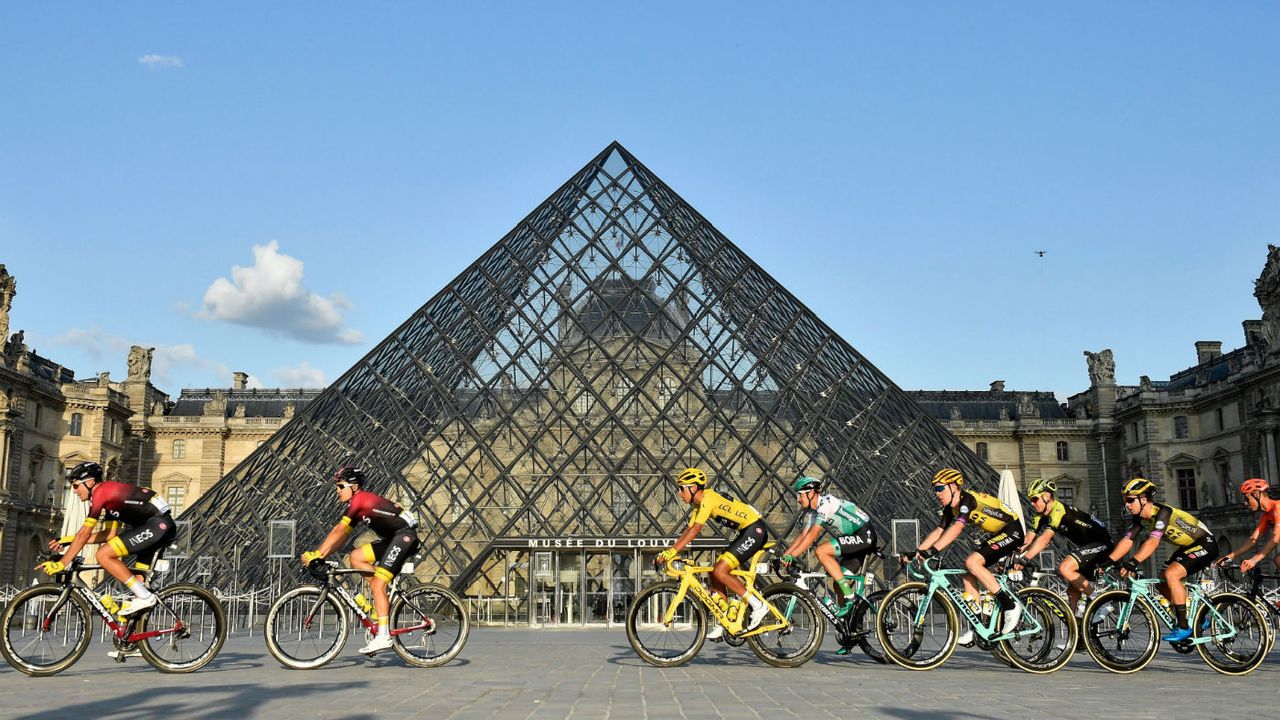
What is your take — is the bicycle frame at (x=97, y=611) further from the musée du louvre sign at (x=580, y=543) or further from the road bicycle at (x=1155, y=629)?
the musée du louvre sign at (x=580, y=543)

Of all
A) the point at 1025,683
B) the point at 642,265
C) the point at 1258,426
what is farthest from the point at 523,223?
the point at 1258,426

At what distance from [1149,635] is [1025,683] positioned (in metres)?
1.81

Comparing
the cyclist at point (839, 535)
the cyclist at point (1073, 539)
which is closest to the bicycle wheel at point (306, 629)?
the cyclist at point (839, 535)

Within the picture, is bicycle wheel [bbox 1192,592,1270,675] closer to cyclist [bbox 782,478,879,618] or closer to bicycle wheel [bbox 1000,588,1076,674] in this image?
bicycle wheel [bbox 1000,588,1076,674]

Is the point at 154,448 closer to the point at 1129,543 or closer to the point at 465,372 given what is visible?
the point at 465,372

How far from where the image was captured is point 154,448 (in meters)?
66.1

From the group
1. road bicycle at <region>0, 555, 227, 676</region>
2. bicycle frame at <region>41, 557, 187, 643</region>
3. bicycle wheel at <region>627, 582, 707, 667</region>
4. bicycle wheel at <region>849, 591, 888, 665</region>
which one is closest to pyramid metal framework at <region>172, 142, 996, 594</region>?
bicycle wheel at <region>849, 591, 888, 665</region>

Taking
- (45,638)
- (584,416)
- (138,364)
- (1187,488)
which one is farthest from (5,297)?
(1187,488)

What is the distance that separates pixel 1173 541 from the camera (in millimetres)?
9766

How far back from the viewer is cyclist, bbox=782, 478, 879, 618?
998cm

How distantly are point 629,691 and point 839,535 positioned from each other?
3371mm

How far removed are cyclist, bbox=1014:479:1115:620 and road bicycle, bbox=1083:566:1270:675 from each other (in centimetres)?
74

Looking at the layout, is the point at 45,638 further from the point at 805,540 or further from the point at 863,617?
the point at 863,617

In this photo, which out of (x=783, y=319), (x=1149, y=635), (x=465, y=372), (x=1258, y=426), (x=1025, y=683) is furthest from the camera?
(x=1258, y=426)
